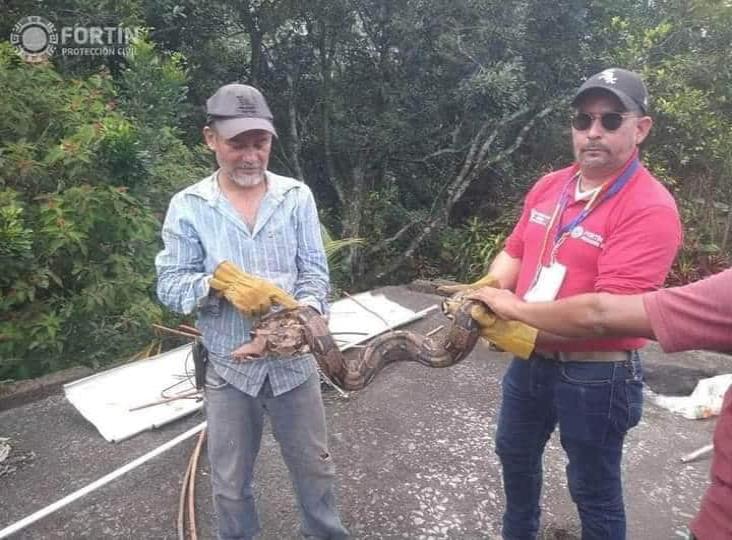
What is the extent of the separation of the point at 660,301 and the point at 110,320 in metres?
4.56

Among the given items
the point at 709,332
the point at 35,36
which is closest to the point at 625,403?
the point at 709,332

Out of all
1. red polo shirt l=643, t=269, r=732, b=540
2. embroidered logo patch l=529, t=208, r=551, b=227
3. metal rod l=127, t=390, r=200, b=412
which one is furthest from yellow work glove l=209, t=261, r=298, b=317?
metal rod l=127, t=390, r=200, b=412

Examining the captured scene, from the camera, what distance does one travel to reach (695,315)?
144 cm

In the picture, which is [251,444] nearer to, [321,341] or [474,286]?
[321,341]

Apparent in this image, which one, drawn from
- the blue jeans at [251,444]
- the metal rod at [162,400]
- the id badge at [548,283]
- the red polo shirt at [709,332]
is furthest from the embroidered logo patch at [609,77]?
the metal rod at [162,400]

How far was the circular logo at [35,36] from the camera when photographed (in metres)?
5.73

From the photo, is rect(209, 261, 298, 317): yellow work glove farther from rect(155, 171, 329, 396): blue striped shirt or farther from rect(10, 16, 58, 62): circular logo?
rect(10, 16, 58, 62): circular logo

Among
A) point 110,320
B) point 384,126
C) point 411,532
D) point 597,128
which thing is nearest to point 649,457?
point 411,532

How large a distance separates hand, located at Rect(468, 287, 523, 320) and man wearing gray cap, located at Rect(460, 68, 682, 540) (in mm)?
30

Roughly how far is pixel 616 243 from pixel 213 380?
5.48 feet

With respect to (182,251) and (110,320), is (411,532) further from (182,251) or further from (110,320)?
(110,320)

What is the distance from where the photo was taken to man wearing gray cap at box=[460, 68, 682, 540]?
2.17 m

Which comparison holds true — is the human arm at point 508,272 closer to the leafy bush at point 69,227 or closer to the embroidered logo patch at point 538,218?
the embroidered logo patch at point 538,218

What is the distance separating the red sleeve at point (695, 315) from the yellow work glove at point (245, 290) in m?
1.31
